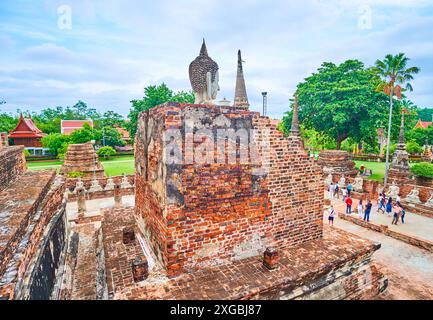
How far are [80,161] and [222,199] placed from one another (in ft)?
60.9

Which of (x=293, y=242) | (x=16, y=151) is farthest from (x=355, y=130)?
(x=16, y=151)

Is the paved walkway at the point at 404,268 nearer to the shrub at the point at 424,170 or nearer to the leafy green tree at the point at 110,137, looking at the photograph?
the shrub at the point at 424,170

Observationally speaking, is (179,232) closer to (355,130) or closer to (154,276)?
(154,276)

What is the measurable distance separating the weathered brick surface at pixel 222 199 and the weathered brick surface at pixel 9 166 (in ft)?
10.1

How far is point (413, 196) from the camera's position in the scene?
1306cm

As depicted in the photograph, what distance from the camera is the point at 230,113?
4184 millimetres

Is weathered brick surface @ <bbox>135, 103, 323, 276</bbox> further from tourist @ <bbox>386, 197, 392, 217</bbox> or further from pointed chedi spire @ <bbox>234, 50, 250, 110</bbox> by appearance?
tourist @ <bbox>386, 197, 392, 217</bbox>

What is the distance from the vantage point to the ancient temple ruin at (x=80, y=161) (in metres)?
18.8

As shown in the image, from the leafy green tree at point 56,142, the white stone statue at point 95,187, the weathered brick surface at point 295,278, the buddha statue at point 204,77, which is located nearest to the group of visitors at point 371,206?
the weathered brick surface at point 295,278

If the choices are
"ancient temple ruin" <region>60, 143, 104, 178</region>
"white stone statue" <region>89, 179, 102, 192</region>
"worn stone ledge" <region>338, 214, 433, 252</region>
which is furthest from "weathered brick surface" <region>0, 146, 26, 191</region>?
"ancient temple ruin" <region>60, 143, 104, 178</region>

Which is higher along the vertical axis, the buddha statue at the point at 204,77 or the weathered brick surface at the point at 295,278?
the buddha statue at the point at 204,77

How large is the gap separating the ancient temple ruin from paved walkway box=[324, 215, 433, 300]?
18582 mm

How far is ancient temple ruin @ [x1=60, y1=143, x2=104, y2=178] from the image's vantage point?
18.8 m

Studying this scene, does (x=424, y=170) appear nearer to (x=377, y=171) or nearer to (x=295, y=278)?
(x=377, y=171)
